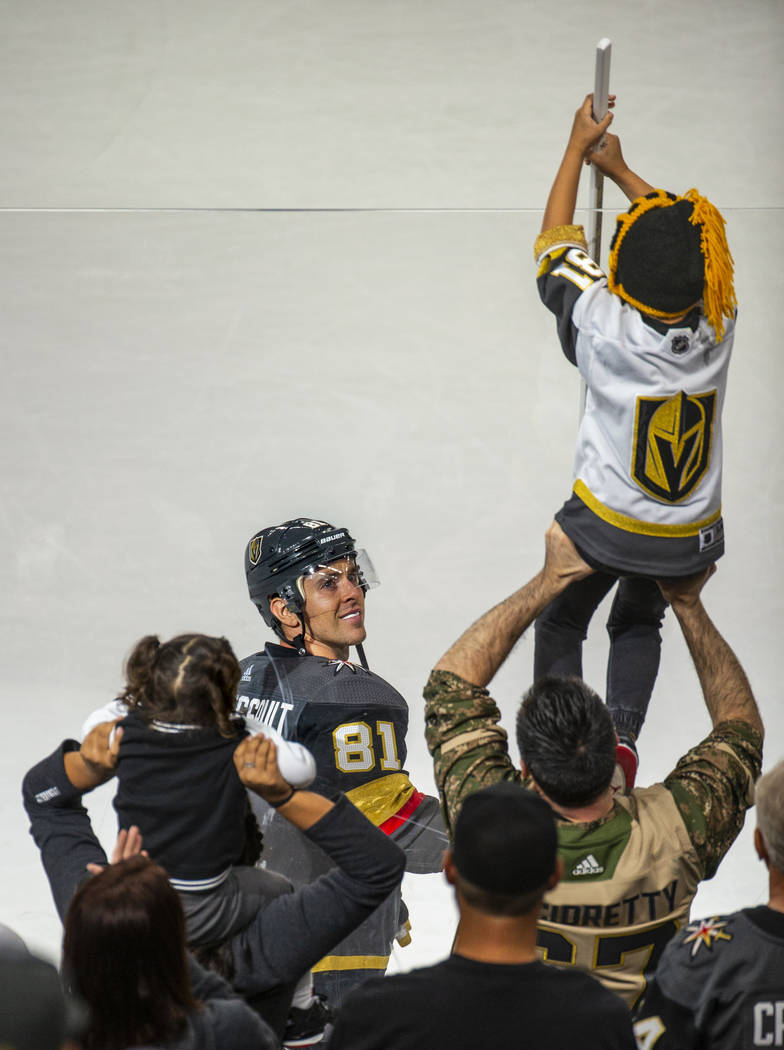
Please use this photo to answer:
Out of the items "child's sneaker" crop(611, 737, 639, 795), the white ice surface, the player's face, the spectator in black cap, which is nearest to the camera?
the spectator in black cap

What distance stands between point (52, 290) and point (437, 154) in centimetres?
207

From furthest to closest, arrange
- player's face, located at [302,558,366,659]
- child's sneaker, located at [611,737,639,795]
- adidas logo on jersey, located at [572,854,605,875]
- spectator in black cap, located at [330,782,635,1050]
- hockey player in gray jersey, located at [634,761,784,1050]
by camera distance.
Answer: player's face, located at [302,558,366,659], child's sneaker, located at [611,737,639,795], adidas logo on jersey, located at [572,854,605,875], hockey player in gray jersey, located at [634,761,784,1050], spectator in black cap, located at [330,782,635,1050]

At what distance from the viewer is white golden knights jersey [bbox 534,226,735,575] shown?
197cm

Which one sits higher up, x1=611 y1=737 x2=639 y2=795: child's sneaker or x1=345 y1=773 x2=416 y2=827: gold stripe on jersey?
x1=611 y1=737 x2=639 y2=795: child's sneaker

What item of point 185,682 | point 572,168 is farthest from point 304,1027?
point 572,168

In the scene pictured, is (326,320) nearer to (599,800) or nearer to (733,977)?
(599,800)

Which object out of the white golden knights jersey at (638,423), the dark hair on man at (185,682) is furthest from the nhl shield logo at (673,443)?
the dark hair on man at (185,682)

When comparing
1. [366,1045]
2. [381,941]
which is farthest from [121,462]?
[366,1045]

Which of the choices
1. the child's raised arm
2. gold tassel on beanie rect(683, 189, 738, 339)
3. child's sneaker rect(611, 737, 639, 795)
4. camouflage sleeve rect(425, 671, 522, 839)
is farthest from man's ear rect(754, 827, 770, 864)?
the child's raised arm

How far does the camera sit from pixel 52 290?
5.80m

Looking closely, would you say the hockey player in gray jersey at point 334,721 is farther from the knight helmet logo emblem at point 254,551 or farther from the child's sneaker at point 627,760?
the child's sneaker at point 627,760

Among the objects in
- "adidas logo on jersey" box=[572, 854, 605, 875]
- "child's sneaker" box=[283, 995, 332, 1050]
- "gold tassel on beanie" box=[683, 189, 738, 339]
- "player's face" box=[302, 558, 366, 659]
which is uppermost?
"gold tassel on beanie" box=[683, 189, 738, 339]

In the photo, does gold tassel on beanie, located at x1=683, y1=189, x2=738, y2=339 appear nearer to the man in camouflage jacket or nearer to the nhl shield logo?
the nhl shield logo

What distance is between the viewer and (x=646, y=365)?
1964mm
